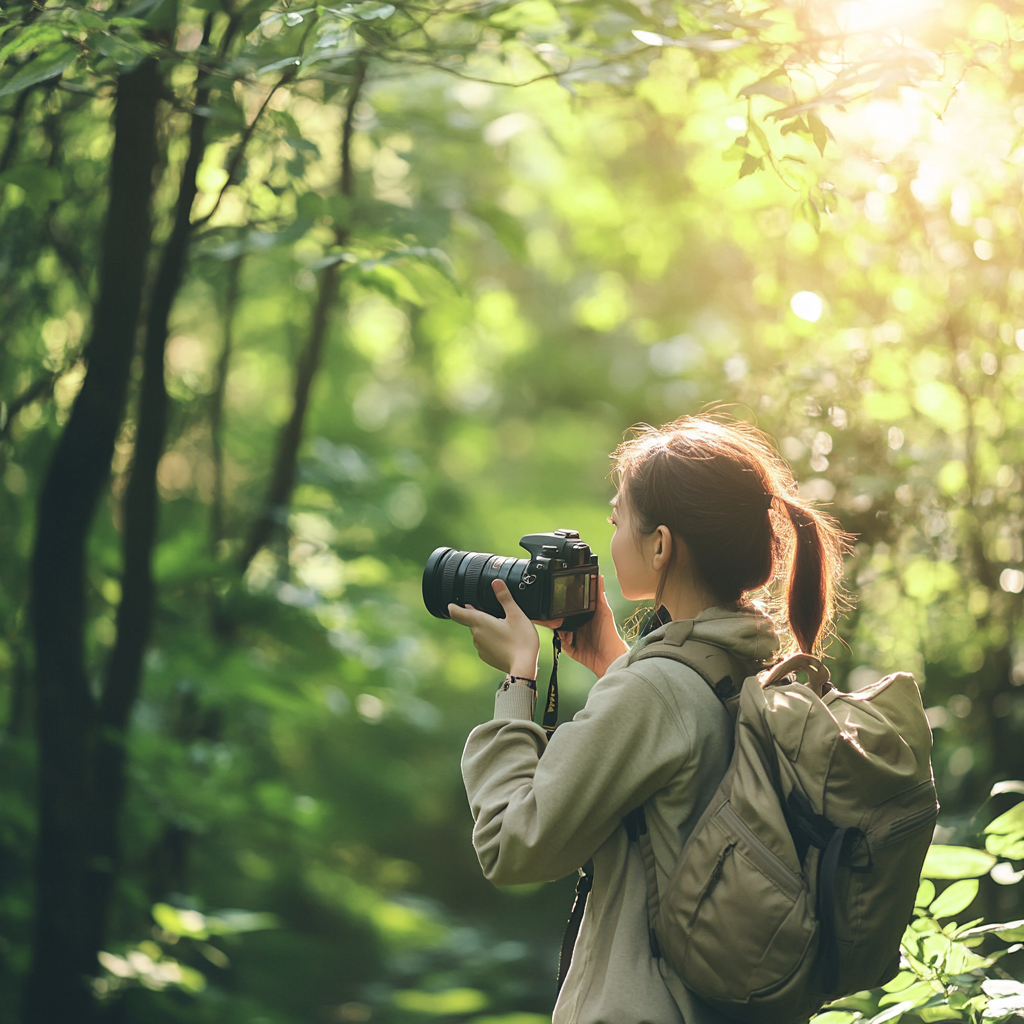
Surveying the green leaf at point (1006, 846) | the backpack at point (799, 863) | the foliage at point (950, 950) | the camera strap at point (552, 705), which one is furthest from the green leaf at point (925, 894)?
the camera strap at point (552, 705)

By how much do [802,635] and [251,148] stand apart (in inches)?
104

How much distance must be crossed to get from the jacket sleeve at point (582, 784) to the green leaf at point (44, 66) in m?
1.57

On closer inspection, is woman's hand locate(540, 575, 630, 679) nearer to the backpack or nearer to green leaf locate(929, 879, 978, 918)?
the backpack

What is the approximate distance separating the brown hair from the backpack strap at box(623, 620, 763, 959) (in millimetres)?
104

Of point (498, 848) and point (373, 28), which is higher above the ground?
point (373, 28)

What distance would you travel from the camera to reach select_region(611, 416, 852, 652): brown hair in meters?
1.59

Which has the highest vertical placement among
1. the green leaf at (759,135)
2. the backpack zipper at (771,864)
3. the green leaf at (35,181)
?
the green leaf at (759,135)

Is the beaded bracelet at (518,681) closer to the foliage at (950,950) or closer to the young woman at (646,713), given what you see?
the young woman at (646,713)

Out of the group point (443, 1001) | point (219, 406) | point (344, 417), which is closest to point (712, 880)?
point (219, 406)

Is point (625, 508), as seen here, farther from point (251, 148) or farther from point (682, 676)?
point (251, 148)

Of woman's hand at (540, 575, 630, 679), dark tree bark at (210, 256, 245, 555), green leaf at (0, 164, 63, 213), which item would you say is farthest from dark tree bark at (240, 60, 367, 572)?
woman's hand at (540, 575, 630, 679)

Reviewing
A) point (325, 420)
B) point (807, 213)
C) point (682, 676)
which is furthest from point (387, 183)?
point (682, 676)

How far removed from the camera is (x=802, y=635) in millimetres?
1692

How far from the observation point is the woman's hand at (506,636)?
167 centimetres
